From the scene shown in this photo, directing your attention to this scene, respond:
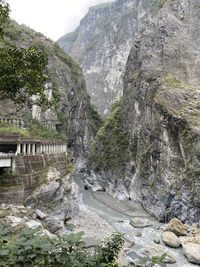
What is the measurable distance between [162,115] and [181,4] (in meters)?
29.6

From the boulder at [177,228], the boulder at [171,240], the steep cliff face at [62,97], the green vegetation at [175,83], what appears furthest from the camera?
the steep cliff face at [62,97]

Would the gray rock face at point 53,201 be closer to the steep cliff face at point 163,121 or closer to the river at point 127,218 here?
the river at point 127,218

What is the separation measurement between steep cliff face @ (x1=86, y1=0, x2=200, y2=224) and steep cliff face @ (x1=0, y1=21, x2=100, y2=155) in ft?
49.1

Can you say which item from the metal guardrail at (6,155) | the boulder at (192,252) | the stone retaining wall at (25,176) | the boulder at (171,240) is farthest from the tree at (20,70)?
the boulder at (171,240)

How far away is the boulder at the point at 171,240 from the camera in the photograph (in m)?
32.4

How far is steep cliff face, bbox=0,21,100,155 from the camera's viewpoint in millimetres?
75650

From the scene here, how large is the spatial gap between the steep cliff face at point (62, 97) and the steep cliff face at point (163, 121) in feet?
49.1

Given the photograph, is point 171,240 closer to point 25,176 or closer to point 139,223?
point 139,223

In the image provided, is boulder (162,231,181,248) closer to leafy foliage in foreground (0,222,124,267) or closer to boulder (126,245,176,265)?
boulder (126,245,176,265)

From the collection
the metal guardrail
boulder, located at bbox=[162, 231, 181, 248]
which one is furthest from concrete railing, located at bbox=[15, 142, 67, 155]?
boulder, located at bbox=[162, 231, 181, 248]

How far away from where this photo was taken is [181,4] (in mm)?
69125

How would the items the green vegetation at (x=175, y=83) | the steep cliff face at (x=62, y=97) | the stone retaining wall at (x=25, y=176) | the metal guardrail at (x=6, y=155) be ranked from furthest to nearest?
the steep cliff face at (x=62, y=97)
the green vegetation at (x=175, y=83)
the metal guardrail at (x=6, y=155)
the stone retaining wall at (x=25, y=176)

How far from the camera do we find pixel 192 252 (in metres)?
29.5

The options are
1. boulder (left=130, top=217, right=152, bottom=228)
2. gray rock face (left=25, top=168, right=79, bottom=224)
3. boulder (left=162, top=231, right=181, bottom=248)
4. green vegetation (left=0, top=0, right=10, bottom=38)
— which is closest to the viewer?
green vegetation (left=0, top=0, right=10, bottom=38)
